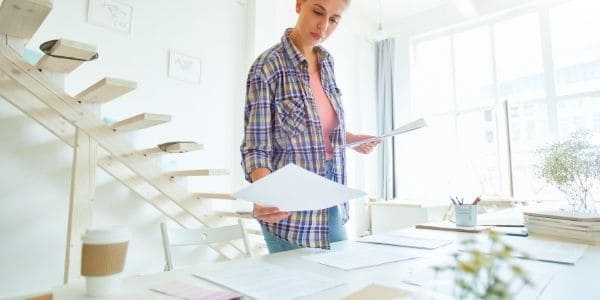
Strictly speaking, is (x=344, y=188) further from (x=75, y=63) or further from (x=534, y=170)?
(x=75, y=63)

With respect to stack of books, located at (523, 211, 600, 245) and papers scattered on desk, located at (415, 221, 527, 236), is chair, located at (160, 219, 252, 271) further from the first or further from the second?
stack of books, located at (523, 211, 600, 245)

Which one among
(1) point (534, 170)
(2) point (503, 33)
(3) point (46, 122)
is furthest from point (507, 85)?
(3) point (46, 122)

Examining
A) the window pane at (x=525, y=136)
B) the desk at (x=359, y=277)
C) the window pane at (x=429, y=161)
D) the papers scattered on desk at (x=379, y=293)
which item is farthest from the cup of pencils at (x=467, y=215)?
the window pane at (x=429, y=161)

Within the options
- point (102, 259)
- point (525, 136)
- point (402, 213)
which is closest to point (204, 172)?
point (102, 259)

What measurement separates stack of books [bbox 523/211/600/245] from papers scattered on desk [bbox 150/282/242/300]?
105 centimetres

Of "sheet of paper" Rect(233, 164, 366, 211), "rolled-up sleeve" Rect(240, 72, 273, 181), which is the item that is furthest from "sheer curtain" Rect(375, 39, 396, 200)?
"sheet of paper" Rect(233, 164, 366, 211)

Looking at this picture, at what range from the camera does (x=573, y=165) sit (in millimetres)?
1218

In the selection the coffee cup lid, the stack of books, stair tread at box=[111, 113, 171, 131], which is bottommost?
the stack of books

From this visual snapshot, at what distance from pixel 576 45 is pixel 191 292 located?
4714 mm

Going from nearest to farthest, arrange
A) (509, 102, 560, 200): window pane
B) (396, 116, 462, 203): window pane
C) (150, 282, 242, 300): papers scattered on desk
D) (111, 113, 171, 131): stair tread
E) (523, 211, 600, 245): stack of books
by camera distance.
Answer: (150, 282, 242, 300): papers scattered on desk < (523, 211, 600, 245): stack of books < (111, 113, 171, 131): stair tread < (509, 102, 560, 200): window pane < (396, 116, 462, 203): window pane

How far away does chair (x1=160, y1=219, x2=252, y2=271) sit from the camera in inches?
45.9

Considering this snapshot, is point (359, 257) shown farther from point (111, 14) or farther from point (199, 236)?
point (111, 14)

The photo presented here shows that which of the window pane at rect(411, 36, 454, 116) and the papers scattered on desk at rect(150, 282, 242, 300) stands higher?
the window pane at rect(411, 36, 454, 116)

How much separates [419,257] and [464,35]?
457cm
